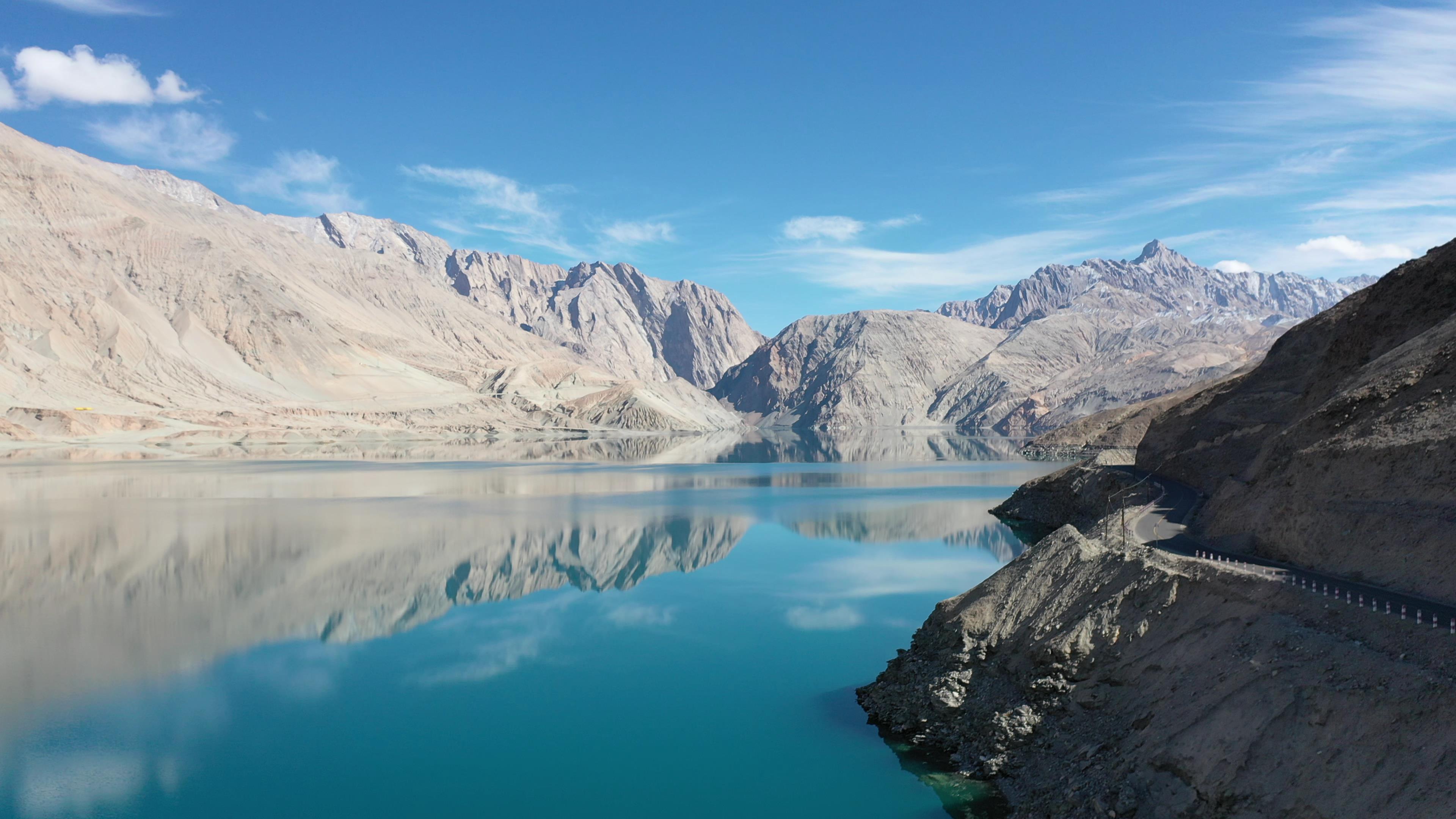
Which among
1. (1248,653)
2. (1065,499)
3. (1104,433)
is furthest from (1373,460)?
(1104,433)

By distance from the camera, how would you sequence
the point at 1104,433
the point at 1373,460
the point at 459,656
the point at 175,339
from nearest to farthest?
1. the point at 1373,460
2. the point at 459,656
3. the point at 1104,433
4. the point at 175,339

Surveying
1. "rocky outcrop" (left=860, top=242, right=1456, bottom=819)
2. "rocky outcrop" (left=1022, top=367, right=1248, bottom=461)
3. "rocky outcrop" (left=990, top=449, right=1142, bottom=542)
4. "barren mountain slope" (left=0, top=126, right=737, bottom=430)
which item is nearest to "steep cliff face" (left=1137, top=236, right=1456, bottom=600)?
"rocky outcrop" (left=860, top=242, right=1456, bottom=819)

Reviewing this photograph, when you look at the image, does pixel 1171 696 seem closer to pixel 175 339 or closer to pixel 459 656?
pixel 459 656

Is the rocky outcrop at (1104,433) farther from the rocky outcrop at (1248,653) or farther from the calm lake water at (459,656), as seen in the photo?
the rocky outcrop at (1248,653)

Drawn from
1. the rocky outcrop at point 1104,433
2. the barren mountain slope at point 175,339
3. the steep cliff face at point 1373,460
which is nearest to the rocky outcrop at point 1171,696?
the steep cliff face at point 1373,460

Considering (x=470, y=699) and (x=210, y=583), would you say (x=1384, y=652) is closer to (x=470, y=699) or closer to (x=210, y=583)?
(x=470, y=699)

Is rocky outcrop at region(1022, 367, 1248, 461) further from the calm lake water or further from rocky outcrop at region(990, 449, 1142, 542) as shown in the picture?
the calm lake water
